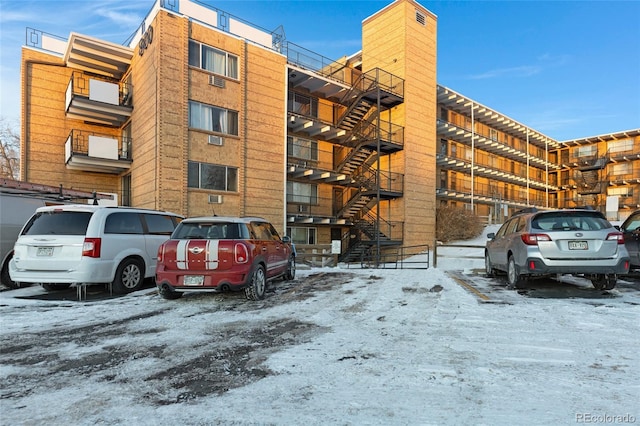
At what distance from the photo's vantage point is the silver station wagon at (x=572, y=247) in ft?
23.9

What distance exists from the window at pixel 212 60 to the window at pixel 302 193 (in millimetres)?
7416

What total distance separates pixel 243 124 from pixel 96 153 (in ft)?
24.2

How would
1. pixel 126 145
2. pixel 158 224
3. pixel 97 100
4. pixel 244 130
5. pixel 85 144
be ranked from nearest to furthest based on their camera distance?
pixel 158 224, pixel 97 100, pixel 244 130, pixel 85 144, pixel 126 145

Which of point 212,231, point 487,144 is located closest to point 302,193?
point 212,231

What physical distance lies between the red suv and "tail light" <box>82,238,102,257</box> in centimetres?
136

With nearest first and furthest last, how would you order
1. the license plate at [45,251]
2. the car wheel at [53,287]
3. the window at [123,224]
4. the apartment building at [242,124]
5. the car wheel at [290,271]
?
1. the license plate at [45,251]
2. the window at [123,224]
3. the car wheel at [53,287]
4. the car wheel at [290,271]
5. the apartment building at [242,124]

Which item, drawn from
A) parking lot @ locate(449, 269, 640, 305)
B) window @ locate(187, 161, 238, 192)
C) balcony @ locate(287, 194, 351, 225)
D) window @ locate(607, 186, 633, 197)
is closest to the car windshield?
parking lot @ locate(449, 269, 640, 305)

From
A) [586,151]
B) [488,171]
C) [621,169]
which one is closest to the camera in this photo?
[488,171]

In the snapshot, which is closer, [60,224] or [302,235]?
[60,224]

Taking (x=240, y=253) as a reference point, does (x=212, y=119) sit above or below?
above

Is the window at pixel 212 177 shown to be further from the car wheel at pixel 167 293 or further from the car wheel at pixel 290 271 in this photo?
the car wheel at pixel 167 293

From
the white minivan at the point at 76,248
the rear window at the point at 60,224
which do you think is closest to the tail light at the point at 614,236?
the white minivan at the point at 76,248

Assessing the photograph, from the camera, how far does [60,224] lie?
758 centimetres

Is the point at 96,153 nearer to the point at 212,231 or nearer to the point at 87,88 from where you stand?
the point at 87,88
